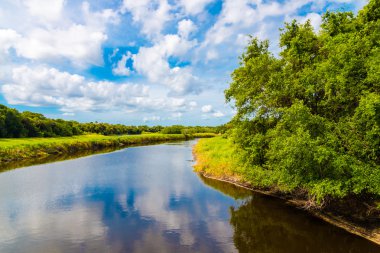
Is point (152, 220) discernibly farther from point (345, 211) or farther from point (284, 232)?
point (345, 211)

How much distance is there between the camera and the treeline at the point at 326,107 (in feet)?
49.8

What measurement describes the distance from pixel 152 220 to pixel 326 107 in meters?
16.2

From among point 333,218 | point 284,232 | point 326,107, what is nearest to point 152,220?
point 284,232

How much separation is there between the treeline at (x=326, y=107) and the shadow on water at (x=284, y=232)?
2.63 meters

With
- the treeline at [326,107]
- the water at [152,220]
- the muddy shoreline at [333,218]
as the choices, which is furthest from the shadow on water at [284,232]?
the treeline at [326,107]

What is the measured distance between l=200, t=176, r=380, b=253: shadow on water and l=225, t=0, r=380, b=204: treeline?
8.64 feet

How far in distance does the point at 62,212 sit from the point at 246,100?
19540 mm

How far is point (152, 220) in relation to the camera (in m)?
21.0

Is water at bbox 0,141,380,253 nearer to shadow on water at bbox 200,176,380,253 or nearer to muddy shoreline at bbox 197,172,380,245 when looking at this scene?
shadow on water at bbox 200,176,380,253

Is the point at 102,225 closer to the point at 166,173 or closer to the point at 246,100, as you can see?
the point at 246,100

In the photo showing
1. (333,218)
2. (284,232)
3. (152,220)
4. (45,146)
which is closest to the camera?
(284,232)

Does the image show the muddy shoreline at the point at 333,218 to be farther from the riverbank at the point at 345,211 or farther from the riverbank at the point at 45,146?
the riverbank at the point at 45,146

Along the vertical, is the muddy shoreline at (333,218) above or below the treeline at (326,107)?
below

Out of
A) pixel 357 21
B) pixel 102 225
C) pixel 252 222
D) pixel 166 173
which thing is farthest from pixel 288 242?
pixel 166 173
